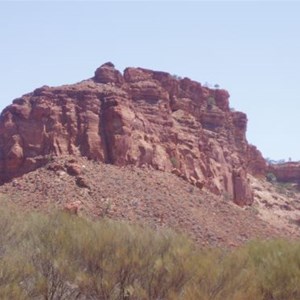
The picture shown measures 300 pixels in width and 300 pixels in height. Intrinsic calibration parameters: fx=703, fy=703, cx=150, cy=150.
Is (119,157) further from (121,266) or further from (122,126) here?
(121,266)

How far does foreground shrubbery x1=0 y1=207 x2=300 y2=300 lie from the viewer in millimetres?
19828

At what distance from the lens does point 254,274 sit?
858 inches

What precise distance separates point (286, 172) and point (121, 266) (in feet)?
242

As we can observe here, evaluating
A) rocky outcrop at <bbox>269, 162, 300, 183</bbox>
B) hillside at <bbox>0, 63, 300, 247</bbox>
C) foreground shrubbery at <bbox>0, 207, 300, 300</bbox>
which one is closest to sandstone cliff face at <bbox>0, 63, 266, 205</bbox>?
hillside at <bbox>0, 63, 300, 247</bbox>

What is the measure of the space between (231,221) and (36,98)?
14.6 meters

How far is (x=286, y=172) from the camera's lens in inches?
3627

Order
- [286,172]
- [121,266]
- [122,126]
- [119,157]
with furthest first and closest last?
[286,172] < [122,126] < [119,157] < [121,266]

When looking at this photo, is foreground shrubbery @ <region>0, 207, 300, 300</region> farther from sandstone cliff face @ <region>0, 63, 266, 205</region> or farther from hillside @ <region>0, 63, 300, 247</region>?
sandstone cliff face @ <region>0, 63, 266, 205</region>

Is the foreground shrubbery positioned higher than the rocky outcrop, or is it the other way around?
the rocky outcrop

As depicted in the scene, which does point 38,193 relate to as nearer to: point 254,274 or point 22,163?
point 22,163

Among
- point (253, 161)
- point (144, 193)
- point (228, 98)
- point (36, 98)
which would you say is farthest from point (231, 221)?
point (253, 161)

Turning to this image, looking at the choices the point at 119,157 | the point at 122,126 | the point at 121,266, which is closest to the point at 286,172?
the point at 122,126

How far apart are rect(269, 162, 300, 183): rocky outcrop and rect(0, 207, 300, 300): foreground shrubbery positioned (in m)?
70.1

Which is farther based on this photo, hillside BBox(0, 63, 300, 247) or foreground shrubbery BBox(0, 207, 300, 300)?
hillside BBox(0, 63, 300, 247)
